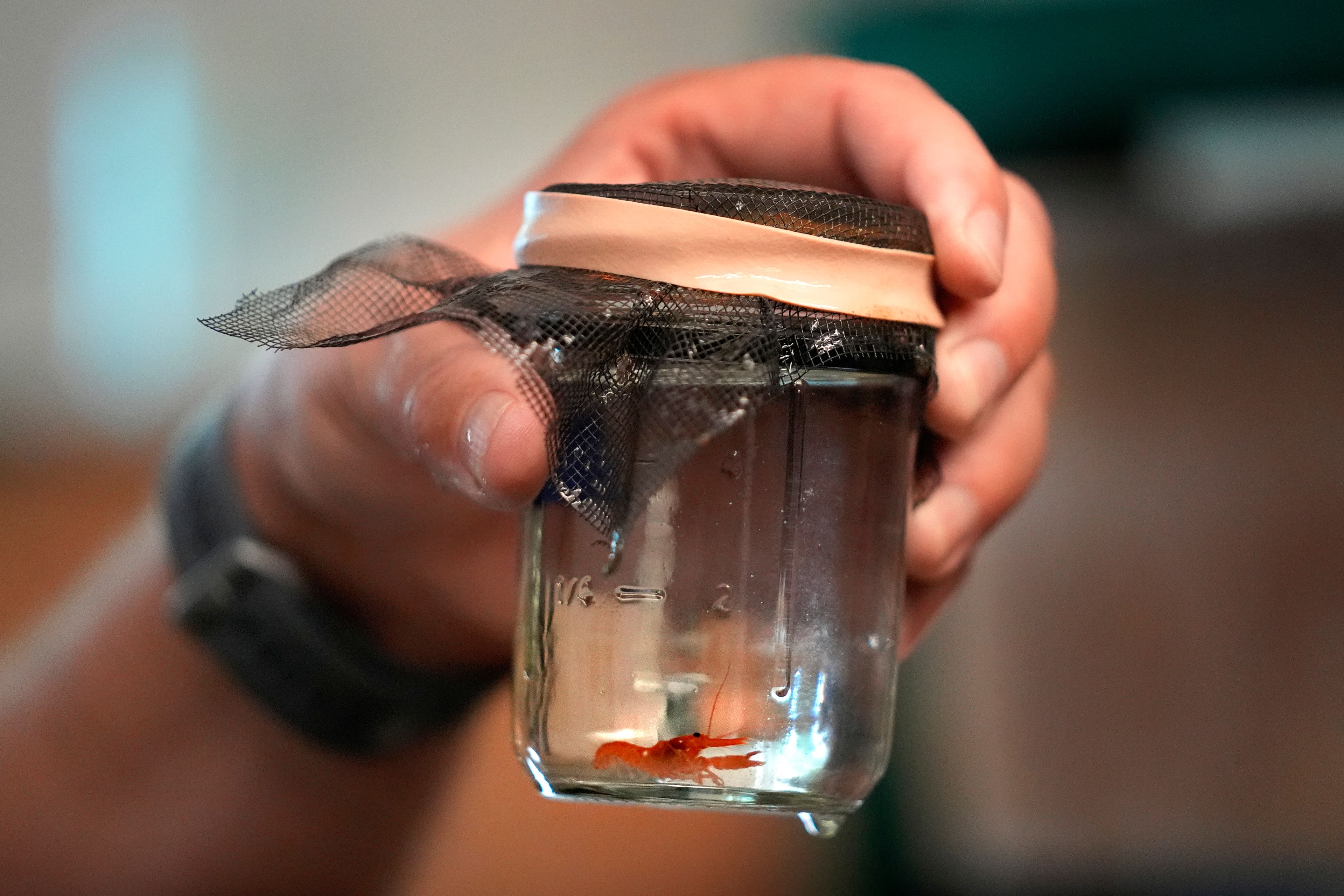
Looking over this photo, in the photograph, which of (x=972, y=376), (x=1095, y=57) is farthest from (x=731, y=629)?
(x=1095, y=57)

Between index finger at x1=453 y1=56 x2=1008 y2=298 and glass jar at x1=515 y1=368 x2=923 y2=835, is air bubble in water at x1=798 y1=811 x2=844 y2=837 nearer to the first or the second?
glass jar at x1=515 y1=368 x2=923 y2=835

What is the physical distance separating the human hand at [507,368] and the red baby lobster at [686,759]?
75 mm

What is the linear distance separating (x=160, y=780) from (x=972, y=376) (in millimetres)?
393

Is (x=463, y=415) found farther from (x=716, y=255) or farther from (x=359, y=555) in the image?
(x=359, y=555)

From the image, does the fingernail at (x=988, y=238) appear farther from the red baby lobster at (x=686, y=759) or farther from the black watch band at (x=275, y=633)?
the black watch band at (x=275, y=633)

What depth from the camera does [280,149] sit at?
4.56 feet

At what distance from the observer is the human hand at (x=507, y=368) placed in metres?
0.35

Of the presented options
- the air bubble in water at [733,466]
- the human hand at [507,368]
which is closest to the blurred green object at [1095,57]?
the human hand at [507,368]

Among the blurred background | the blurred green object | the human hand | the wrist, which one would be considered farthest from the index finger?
the blurred green object

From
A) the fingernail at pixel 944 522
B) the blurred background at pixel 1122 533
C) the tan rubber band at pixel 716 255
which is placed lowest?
the blurred background at pixel 1122 533

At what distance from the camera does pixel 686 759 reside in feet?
0.91

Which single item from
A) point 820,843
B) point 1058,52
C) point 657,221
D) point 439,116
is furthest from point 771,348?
point 439,116

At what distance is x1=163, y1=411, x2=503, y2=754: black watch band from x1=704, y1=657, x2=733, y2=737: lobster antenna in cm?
25

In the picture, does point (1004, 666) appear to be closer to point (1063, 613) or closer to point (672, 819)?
point (1063, 613)
